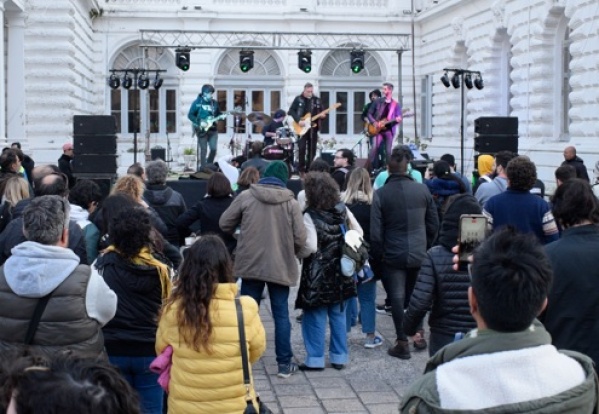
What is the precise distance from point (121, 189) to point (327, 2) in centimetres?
2899

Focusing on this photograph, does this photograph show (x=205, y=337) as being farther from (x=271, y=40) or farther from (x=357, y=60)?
(x=271, y=40)

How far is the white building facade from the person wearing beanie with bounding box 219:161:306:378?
1412cm

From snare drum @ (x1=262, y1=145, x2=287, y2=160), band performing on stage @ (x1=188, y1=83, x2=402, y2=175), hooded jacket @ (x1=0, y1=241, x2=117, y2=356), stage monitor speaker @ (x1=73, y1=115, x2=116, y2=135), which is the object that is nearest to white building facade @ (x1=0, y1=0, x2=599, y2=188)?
band performing on stage @ (x1=188, y1=83, x2=402, y2=175)

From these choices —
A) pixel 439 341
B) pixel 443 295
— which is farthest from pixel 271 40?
pixel 439 341

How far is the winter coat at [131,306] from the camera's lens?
5418 millimetres

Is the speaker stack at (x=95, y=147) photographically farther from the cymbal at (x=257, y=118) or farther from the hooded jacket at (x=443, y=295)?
the cymbal at (x=257, y=118)

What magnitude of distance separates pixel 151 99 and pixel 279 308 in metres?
27.8

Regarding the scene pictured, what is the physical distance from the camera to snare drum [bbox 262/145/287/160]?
20953 millimetres

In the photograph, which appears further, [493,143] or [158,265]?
[493,143]

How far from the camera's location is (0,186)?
8.28 meters

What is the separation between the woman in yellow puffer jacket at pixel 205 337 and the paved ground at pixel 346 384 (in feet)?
7.41

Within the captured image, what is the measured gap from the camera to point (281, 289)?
791cm

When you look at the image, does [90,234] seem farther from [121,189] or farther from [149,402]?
[149,402]

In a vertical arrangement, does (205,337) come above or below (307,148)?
below
